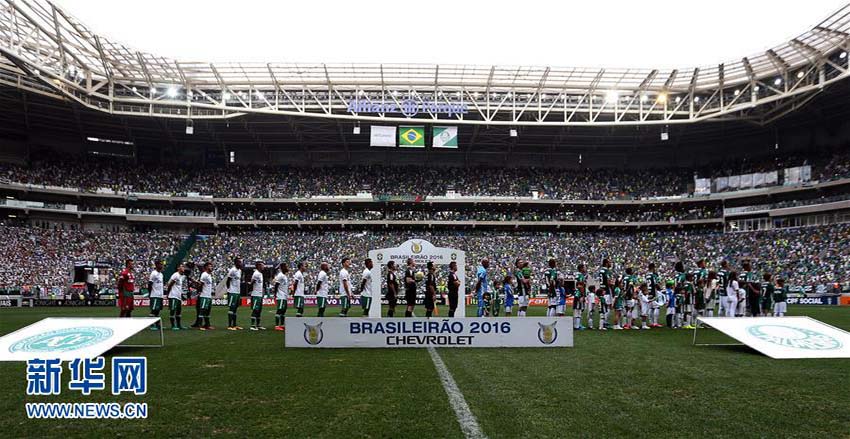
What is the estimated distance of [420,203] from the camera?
5266 cm

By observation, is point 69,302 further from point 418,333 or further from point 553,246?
point 553,246

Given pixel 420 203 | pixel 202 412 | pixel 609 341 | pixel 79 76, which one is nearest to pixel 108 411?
pixel 202 412

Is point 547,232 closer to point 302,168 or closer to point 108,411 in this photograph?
point 302,168

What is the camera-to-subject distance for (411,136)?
4303cm

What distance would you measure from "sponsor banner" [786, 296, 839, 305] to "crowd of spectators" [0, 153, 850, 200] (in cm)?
1793

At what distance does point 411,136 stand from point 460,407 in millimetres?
37321

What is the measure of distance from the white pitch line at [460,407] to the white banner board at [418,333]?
2330 mm

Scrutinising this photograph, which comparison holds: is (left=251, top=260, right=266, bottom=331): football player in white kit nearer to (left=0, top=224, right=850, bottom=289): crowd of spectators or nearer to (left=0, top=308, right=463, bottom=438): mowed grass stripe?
(left=0, top=308, right=463, bottom=438): mowed grass stripe

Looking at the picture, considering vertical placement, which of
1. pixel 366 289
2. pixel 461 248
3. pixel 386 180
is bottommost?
pixel 366 289

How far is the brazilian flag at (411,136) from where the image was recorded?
42938 millimetres

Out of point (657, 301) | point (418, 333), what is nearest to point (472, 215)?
point (657, 301)

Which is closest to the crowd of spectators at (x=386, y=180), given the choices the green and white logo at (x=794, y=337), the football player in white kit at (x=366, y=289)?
the football player in white kit at (x=366, y=289)

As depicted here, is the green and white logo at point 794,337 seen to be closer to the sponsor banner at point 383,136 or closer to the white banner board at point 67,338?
the white banner board at point 67,338

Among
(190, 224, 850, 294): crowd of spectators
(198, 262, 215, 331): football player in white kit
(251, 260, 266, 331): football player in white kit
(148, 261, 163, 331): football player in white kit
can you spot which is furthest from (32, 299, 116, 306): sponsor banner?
(251, 260, 266, 331): football player in white kit
